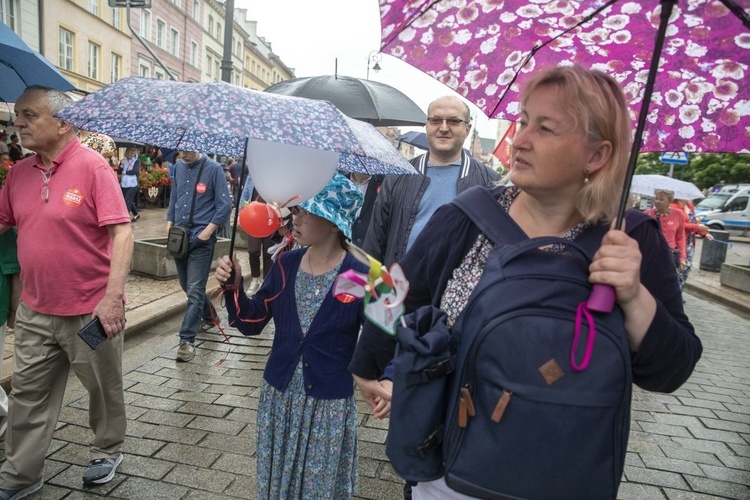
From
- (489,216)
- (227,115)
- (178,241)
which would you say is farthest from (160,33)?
(489,216)

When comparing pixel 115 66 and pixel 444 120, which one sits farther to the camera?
pixel 115 66

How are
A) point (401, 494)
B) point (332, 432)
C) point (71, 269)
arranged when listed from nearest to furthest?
point (332, 432) → point (71, 269) → point (401, 494)

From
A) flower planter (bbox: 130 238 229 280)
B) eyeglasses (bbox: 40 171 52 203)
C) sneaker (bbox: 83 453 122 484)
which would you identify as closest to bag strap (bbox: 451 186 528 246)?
eyeglasses (bbox: 40 171 52 203)

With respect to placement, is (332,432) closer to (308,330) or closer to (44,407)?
(308,330)

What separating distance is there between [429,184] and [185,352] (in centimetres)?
275

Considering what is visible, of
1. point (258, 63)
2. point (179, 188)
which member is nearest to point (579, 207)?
point (179, 188)

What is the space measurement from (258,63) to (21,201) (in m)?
59.7

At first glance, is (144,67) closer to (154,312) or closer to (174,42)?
(174,42)

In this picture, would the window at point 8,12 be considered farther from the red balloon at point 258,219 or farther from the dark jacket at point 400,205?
the red balloon at point 258,219

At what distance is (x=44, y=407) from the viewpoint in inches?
117

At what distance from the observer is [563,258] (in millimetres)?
1313

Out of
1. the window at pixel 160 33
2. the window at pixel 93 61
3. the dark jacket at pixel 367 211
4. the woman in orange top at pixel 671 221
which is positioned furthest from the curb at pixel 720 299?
the window at pixel 160 33

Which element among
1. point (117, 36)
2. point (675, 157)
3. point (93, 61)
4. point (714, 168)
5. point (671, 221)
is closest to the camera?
point (671, 221)

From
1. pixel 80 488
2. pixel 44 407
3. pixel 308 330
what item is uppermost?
pixel 308 330
